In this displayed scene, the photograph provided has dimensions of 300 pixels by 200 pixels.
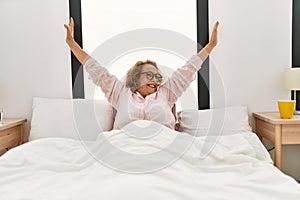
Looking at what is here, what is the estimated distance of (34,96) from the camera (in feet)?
8.41

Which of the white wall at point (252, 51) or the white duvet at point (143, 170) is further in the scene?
the white wall at point (252, 51)

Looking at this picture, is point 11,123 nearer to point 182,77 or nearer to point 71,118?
point 71,118

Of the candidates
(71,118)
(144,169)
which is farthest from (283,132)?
(71,118)

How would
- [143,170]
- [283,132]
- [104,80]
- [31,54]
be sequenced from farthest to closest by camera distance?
[31,54] → [104,80] → [283,132] → [143,170]

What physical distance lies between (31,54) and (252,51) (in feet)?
5.92

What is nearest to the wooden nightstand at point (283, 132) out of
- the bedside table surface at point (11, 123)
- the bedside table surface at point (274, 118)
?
the bedside table surface at point (274, 118)

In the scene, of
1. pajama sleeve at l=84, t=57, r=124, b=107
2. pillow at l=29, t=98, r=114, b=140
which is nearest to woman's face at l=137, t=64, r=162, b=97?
pajama sleeve at l=84, t=57, r=124, b=107

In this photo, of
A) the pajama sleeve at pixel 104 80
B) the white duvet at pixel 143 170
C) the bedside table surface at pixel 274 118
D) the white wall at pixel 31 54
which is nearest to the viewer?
the white duvet at pixel 143 170

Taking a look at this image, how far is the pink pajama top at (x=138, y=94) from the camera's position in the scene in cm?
217

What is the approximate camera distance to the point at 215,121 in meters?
2.38

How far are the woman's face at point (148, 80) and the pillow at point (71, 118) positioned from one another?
0.33 meters

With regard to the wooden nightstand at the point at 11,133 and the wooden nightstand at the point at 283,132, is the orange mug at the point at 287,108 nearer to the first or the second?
the wooden nightstand at the point at 283,132

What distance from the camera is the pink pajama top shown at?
2166mm

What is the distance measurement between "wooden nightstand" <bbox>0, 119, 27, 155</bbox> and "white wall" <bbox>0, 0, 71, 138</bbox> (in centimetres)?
14
